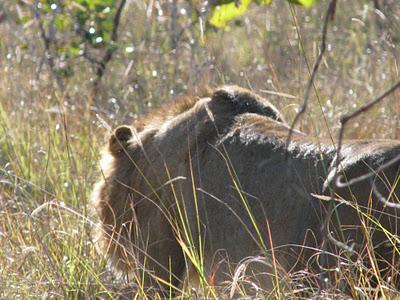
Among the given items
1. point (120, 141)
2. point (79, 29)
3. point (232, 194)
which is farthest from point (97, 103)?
point (232, 194)

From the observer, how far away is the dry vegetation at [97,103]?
418cm

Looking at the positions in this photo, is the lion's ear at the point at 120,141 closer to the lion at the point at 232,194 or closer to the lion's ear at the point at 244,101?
the lion at the point at 232,194

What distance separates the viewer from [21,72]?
23.9 feet

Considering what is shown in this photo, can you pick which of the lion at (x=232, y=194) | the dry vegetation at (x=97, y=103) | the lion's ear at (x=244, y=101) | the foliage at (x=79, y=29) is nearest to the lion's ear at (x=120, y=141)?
the lion at (x=232, y=194)

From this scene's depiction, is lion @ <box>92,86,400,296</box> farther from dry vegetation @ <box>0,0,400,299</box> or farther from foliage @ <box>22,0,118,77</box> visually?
foliage @ <box>22,0,118,77</box>

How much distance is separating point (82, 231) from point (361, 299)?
1312 mm

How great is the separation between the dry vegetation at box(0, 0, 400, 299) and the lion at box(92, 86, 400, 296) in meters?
0.15

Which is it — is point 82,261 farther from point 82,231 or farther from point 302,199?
point 302,199

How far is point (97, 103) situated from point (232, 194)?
3243 millimetres

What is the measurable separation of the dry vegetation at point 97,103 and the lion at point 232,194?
0.15 m

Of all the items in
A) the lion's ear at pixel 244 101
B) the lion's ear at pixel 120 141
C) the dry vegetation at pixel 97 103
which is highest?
the lion's ear at pixel 244 101

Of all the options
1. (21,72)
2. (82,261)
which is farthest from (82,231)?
(21,72)

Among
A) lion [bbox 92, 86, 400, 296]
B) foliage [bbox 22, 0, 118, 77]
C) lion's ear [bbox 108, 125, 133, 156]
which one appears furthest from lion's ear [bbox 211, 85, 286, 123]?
foliage [bbox 22, 0, 118, 77]

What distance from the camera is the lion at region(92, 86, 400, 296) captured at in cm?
373
